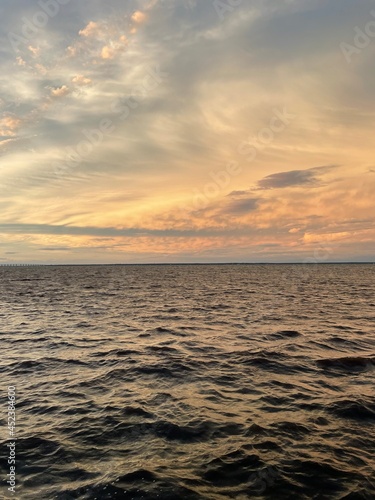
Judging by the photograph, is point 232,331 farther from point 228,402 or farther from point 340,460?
point 340,460

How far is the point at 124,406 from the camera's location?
490 inches

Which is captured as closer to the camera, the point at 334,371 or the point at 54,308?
the point at 334,371

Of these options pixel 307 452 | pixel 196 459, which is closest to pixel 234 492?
pixel 196 459

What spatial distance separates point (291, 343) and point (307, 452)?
12364mm

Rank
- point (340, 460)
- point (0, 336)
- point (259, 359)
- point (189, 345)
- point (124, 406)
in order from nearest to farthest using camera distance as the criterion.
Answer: point (340, 460), point (124, 406), point (259, 359), point (189, 345), point (0, 336)

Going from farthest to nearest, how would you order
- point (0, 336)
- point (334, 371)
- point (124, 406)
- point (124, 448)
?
1. point (0, 336)
2. point (334, 371)
3. point (124, 406)
4. point (124, 448)

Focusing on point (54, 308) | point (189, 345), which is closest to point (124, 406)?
point (189, 345)

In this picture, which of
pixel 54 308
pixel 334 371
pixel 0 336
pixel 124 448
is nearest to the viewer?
pixel 124 448

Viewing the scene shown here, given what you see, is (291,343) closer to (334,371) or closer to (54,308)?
(334,371)

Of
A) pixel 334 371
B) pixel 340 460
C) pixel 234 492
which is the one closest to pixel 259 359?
pixel 334 371

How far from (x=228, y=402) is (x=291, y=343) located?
32.4 feet

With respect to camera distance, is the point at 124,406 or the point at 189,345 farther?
the point at 189,345

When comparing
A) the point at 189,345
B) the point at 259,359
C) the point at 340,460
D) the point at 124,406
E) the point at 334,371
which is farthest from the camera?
the point at 189,345

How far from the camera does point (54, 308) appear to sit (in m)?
39.8
